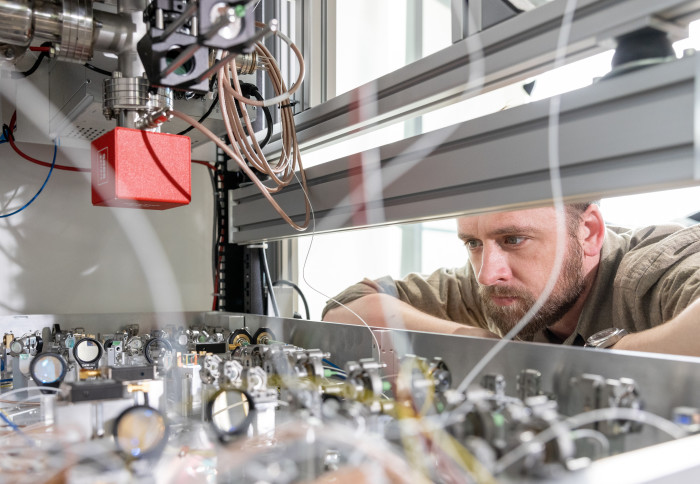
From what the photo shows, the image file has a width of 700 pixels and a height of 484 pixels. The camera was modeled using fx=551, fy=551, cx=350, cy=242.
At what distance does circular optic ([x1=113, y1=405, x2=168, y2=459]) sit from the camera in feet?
1.97

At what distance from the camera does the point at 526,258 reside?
1.80m

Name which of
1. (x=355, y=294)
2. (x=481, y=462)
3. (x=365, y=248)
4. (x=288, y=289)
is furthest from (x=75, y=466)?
(x=365, y=248)

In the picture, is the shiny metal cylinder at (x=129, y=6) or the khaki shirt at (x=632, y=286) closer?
the shiny metal cylinder at (x=129, y=6)

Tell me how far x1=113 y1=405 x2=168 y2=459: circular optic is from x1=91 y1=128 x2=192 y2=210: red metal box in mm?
562

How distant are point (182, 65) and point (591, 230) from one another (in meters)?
1.53

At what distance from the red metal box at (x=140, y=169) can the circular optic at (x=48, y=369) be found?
32cm

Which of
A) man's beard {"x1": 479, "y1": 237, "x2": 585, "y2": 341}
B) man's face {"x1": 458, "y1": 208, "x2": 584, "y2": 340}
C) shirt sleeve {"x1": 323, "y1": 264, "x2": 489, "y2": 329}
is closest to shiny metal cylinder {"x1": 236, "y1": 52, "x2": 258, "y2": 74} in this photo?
man's face {"x1": 458, "y1": 208, "x2": 584, "y2": 340}

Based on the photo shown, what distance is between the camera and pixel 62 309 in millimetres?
1894

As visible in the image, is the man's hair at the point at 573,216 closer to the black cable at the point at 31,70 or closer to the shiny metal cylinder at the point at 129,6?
the shiny metal cylinder at the point at 129,6

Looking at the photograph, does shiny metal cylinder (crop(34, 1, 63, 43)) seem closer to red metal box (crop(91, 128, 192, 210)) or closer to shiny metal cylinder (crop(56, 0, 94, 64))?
shiny metal cylinder (crop(56, 0, 94, 64))

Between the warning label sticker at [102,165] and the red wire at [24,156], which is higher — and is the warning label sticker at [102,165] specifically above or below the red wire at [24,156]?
below

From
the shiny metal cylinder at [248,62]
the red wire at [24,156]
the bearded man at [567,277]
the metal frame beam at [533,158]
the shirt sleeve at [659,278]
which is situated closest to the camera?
the metal frame beam at [533,158]

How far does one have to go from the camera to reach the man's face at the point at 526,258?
1.78 meters

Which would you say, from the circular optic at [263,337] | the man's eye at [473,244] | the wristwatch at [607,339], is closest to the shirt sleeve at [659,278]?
the man's eye at [473,244]
